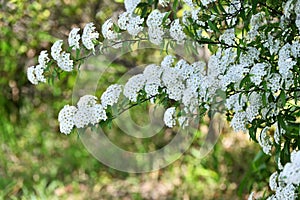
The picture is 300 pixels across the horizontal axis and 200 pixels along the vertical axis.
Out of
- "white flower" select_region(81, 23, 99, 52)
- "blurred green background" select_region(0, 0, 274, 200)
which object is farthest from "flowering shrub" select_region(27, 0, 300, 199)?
"blurred green background" select_region(0, 0, 274, 200)

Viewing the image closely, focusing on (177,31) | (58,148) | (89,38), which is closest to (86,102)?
(89,38)

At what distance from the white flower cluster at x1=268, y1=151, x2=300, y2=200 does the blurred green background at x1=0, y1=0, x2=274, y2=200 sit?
1972 mm

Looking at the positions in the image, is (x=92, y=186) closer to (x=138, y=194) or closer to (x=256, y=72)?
(x=138, y=194)

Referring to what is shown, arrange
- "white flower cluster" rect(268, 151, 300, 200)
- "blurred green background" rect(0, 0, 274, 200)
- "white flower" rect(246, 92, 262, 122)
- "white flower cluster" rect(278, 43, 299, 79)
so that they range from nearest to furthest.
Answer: "white flower cluster" rect(268, 151, 300, 200) → "white flower cluster" rect(278, 43, 299, 79) → "white flower" rect(246, 92, 262, 122) → "blurred green background" rect(0, 0, 274, 200)

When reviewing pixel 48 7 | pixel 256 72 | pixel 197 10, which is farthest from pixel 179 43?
pixel 48 7

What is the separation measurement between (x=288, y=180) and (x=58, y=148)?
281 centimetres

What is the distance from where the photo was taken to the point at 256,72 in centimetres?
128

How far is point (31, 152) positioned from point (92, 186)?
42 cm

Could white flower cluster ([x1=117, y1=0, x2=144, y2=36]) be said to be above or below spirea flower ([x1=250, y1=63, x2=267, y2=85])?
above

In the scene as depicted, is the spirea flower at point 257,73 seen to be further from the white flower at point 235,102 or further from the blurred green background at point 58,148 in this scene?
the blurred green background at point 58,148

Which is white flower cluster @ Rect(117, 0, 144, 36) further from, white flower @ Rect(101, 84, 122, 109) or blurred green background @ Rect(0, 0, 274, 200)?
blurred green background @ Rect(0, 0, 274, 200)

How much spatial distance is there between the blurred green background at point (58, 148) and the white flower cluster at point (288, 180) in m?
1.97

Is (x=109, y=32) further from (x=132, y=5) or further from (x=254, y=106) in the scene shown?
(x=254, y=106)

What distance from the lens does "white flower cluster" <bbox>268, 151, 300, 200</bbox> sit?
0.97m
